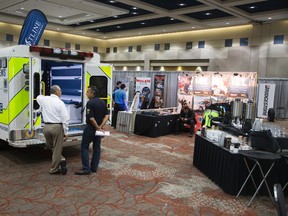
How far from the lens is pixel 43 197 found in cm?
413

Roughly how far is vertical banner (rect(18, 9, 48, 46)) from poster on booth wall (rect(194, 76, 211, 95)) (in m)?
6.30

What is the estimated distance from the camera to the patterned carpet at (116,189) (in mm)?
3889

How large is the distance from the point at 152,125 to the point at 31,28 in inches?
169

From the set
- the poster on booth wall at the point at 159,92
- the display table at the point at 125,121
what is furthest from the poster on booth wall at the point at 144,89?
the display table at the point at 125,121

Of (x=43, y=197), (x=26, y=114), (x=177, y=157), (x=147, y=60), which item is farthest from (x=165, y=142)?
(x=147, y=60)

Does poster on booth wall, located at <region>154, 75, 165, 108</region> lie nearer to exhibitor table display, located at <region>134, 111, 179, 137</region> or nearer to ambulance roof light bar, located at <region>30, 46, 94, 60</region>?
exhibitor table display, located at <region>134, 111, 179, 137</region>

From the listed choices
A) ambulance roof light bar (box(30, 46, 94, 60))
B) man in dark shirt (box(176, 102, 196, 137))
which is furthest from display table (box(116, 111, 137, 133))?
ambulance roof light bar (box(30, 46, 94, 60))

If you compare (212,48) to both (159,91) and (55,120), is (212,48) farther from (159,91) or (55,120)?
(55,120)

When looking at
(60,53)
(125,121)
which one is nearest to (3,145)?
(60,53)

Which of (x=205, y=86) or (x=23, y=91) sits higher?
(x=205, y=86)

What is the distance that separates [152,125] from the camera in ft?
29.0

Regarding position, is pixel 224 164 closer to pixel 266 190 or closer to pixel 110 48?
pixel 266 190

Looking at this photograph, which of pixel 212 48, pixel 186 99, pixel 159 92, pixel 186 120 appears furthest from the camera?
pixel 212 48

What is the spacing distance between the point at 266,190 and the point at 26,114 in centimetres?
439
